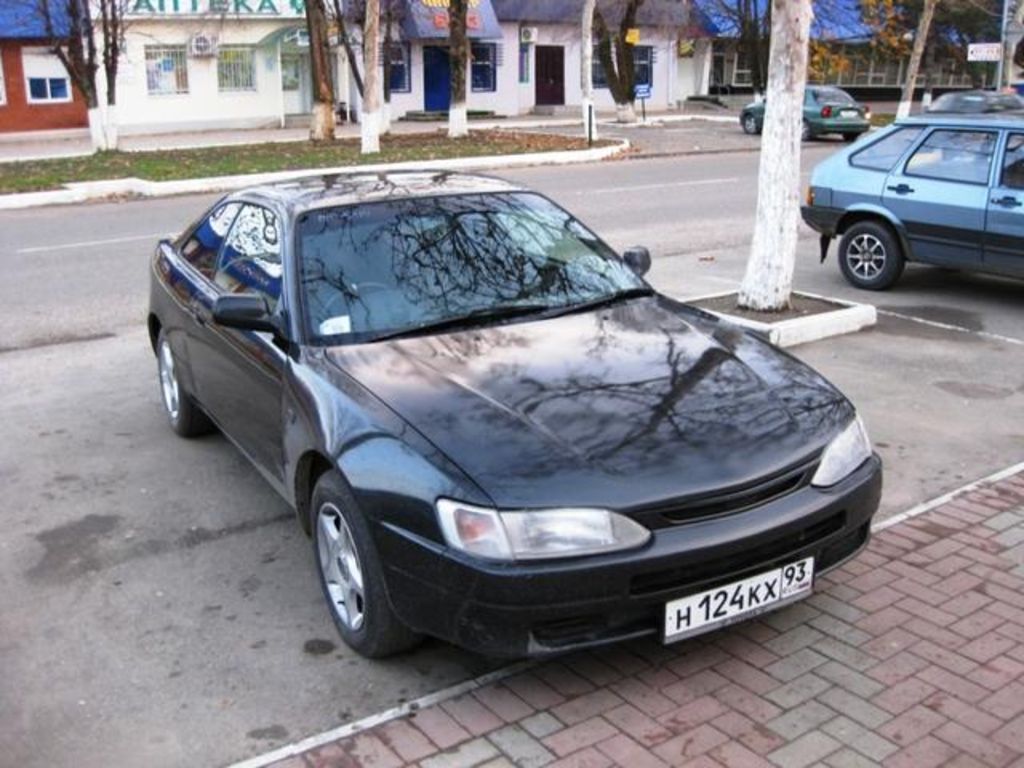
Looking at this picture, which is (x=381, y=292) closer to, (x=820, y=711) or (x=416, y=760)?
(x=416, y=760)

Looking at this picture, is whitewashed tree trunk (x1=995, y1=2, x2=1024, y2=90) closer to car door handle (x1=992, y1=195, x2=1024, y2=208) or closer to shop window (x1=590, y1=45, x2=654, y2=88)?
shop window (x1=590, y1=45, x2=654, y2=88)

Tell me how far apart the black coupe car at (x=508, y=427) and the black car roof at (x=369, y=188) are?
2cm

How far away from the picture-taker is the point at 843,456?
3.88 m

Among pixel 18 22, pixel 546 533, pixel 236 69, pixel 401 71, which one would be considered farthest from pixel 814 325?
pixel 401 71

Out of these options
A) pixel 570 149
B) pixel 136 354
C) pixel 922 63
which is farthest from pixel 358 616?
pixel 922 63

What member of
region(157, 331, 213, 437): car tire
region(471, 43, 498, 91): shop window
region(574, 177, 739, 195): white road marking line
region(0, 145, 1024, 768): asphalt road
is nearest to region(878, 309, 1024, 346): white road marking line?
region(0, 145, 1024, 768): asphalt road

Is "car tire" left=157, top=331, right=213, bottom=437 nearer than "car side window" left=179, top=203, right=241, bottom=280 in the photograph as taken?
No

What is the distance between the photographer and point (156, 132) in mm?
33406

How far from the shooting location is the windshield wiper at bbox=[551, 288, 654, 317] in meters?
4.63

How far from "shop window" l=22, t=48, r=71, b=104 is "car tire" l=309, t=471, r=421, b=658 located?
3158 cm

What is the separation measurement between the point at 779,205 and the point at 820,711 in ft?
17.4

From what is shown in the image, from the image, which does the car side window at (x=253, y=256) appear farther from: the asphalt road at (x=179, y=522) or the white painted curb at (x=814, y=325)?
the white painted curb at (x=814, y=325)

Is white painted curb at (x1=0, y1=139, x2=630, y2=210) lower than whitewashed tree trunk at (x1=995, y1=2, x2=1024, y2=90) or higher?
lower

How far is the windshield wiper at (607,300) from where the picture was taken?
→ 4.63m
